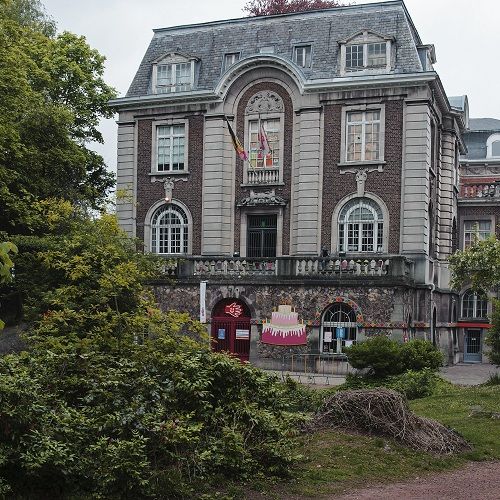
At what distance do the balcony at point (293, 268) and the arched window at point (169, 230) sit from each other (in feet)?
9.30

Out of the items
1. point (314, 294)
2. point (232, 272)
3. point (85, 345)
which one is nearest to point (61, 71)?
point (232, 272)

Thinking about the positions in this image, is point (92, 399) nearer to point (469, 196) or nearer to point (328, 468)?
Answer: point (328, 468)

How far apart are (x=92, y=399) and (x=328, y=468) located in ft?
12.3

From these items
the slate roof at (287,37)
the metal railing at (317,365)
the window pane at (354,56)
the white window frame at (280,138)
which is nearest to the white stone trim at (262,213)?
the white window frame at (280,138)

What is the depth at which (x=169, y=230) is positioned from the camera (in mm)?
35656

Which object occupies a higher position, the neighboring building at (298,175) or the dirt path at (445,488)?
the neighboring building at (298,175)

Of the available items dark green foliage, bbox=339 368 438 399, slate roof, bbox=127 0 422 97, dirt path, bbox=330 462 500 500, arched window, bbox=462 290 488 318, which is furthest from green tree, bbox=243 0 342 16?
dirt path, bbox=330 462 500 500

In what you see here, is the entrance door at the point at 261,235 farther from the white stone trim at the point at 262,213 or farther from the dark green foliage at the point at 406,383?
the dark green foliage at the point at 406,383

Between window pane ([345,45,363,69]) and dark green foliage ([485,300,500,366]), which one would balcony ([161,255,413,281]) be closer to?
dark green foliage ([485,300,500,366])

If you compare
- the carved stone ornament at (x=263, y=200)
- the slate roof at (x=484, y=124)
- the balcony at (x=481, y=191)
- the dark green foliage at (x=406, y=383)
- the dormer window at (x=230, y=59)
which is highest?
the slate roof at (x=484, y=124)

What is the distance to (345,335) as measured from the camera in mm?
30156

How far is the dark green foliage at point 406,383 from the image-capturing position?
21.3 metres

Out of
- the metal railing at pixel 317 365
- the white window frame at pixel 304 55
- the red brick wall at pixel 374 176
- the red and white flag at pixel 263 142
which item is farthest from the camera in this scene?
the white window frame at pixel 304 55

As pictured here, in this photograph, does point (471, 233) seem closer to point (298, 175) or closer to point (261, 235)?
point (298, 175)
